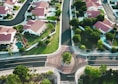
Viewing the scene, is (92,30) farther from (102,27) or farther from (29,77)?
(29,77)

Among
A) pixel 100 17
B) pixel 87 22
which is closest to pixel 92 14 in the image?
pixel 100 17

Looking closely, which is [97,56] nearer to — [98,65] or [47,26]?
[98,65]

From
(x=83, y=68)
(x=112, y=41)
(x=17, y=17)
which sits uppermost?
(x=17, y=17)

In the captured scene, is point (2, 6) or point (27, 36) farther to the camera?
point (2, 6)

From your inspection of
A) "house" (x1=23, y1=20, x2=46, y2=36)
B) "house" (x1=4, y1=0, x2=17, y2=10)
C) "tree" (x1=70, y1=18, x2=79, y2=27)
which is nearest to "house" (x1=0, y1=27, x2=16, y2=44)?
"house" (x1=23, y1=20, x2=46, y2=36)

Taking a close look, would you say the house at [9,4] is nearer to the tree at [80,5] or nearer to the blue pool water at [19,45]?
the blue pool water at [19,45]

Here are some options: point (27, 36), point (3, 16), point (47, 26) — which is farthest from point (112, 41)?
point (3, 16)
